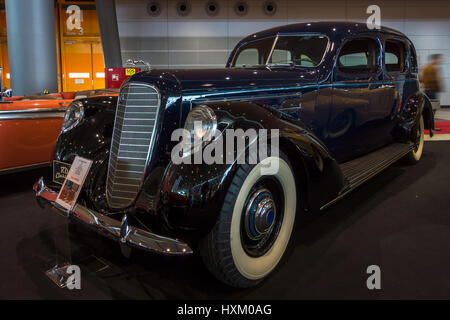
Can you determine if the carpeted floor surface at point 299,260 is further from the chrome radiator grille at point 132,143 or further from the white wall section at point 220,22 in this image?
the white wall section at point 220,22

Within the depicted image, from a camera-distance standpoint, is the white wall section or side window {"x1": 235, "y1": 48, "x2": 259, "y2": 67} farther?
the white wall section

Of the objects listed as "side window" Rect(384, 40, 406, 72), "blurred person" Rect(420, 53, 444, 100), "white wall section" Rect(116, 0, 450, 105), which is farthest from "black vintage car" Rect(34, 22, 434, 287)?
"white wall section" Rect(116, 0, 450, 105)

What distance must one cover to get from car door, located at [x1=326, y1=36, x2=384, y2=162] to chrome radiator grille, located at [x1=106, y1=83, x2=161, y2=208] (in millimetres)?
1579

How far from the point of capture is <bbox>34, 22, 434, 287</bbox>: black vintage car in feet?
5.32

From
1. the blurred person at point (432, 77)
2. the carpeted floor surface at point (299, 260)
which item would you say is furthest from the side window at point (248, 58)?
the blurred person at point (432, 77)

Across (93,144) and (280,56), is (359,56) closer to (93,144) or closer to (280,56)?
(280,56)

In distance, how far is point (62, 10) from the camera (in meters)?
12.9

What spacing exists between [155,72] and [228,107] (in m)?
0.52

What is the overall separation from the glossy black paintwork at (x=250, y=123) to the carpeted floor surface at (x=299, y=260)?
15.6 inches

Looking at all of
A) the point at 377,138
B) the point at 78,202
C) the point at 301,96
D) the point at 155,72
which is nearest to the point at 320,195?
the point at 301,96

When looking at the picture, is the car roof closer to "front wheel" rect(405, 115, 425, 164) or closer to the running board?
the running board

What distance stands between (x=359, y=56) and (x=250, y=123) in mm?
2081

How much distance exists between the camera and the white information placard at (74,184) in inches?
73.8

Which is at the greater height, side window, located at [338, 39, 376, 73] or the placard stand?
side window, located at [338, 39, 376, 73]
